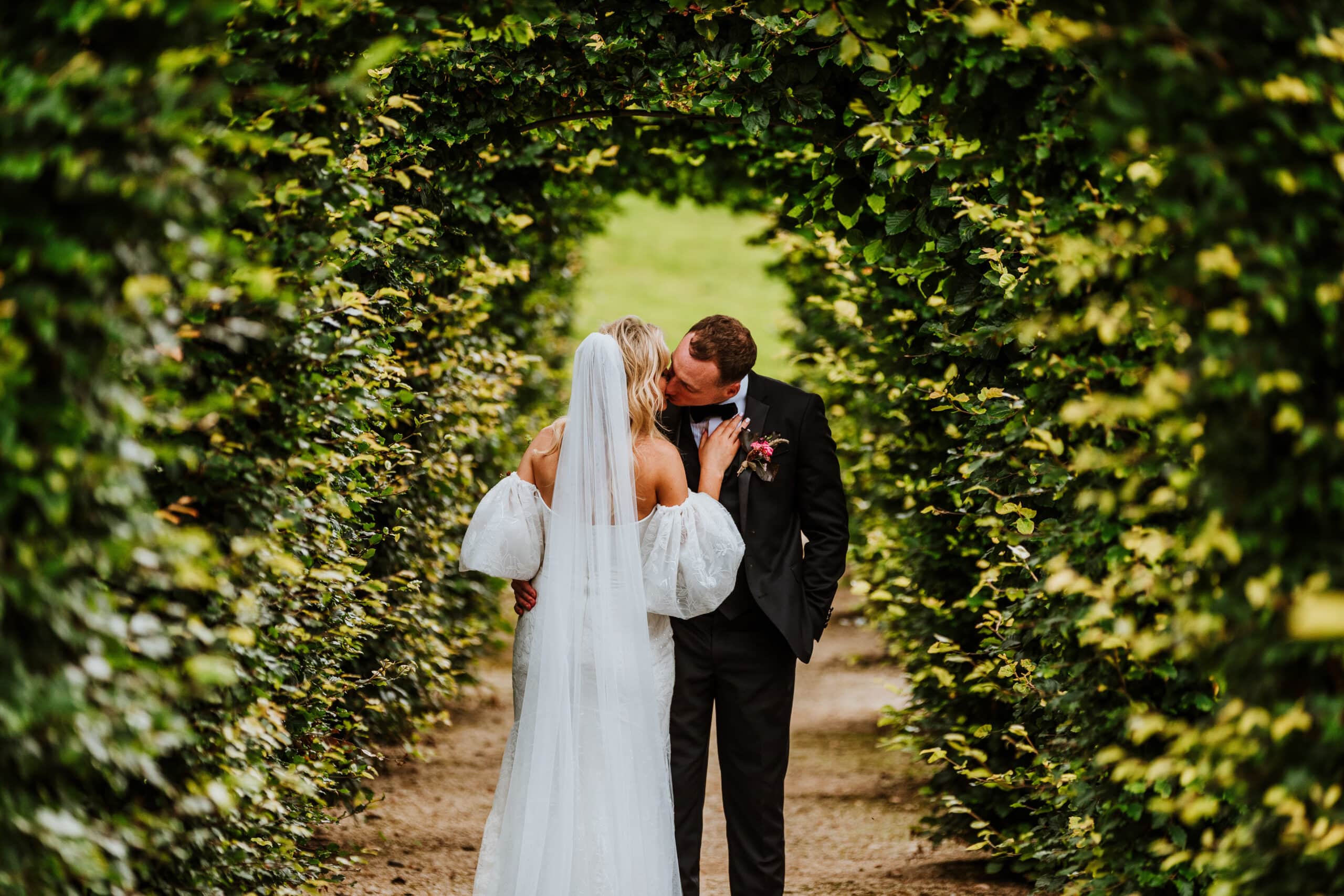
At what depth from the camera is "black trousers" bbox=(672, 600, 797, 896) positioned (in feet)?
14.4

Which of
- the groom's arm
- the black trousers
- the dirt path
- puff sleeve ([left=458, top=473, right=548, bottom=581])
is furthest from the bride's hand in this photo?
the dirt path

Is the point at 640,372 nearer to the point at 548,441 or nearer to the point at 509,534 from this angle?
the point at 548,441

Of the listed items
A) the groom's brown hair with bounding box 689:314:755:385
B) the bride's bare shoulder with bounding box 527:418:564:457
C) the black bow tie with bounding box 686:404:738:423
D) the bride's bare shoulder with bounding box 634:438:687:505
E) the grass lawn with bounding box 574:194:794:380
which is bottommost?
the bride's bare shoulder with bounding box 634:438:687:505

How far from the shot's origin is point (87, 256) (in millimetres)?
2125

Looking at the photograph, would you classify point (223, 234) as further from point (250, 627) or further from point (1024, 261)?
point (1024, 261)

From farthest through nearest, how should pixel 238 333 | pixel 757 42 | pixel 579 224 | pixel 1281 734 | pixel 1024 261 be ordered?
pixel 579 224, pixel 757 42, pixel 1024 261, pixel 238 333, pixel 1281 734

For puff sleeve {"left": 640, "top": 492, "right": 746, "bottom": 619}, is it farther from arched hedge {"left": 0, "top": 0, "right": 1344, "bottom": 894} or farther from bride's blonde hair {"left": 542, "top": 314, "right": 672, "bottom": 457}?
arched hedge {"left": 0, "top": 0, "right": 1344, "bottom": 894}

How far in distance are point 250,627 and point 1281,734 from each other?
239cm

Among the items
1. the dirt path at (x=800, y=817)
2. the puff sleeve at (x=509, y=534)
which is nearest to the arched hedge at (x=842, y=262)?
the puff sleeve at (x=509, y=534)

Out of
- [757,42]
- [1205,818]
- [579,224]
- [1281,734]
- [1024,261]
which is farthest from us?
[579,224]

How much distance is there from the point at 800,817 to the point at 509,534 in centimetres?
318

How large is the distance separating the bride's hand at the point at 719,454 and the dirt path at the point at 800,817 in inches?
52.3

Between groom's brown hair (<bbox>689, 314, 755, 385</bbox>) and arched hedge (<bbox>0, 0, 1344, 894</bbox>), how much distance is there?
59cm

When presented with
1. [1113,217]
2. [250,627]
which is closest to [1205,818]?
[1113,217]
